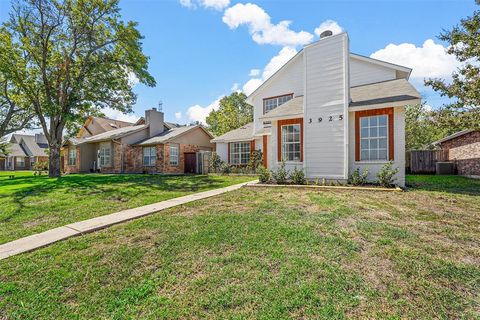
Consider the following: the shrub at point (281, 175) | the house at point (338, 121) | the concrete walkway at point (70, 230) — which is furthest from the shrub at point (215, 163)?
the concrete walkway at point (70, 230)

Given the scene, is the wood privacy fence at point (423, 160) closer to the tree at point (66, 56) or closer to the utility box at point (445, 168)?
the utility box at point (445, 168)

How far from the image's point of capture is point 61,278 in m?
3.28

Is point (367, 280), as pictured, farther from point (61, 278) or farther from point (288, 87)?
point (288, 87)

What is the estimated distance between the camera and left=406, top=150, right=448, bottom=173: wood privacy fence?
53.7ft

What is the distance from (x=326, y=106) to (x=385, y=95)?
2.29m

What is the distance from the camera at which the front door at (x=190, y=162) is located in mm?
22234

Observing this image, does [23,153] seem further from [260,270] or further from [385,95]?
[385,95]

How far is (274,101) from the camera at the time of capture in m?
16.4

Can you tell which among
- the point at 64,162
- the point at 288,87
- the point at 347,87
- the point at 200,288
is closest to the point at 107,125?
the point at 64,162

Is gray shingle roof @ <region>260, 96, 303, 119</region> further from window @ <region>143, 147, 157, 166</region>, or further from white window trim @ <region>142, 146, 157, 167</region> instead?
window @ <region>143, 147, 157, 166</region>

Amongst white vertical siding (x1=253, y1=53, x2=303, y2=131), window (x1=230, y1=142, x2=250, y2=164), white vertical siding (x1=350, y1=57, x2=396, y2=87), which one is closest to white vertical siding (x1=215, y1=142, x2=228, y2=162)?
window (x1=230, y1=142, x2=250, y2=164)

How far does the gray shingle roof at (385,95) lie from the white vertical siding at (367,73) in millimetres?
1817

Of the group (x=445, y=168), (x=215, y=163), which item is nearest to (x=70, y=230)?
(x=215, y=163)

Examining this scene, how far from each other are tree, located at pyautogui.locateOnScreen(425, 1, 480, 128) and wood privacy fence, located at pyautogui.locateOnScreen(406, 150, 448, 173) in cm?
674
